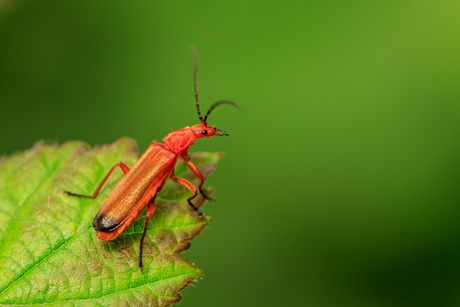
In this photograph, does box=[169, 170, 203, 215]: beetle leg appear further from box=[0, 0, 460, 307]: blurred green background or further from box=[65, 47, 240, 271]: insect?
box=[0, 0, 460, 307]: blurred green background

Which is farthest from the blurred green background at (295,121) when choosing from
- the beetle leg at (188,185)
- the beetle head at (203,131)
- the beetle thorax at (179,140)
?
the beetle thorax at (179,140)

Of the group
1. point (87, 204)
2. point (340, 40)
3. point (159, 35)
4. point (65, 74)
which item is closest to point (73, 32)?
point (65, 74)

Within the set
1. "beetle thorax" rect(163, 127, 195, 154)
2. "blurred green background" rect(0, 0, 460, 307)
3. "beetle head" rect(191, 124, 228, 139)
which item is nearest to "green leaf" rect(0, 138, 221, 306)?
"beetle thorax" rect(163, 127, 195, 154)

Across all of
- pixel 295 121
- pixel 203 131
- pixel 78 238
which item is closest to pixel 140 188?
pixel 78 238

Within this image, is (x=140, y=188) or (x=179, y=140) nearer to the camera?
(x=140, y=188)

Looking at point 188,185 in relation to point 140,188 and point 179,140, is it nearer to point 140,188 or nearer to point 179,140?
point 140,188

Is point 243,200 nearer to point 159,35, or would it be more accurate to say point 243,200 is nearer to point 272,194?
point 272,194

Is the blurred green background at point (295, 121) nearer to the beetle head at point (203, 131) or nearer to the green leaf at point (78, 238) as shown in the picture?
the beetle head at point (203, 131)
